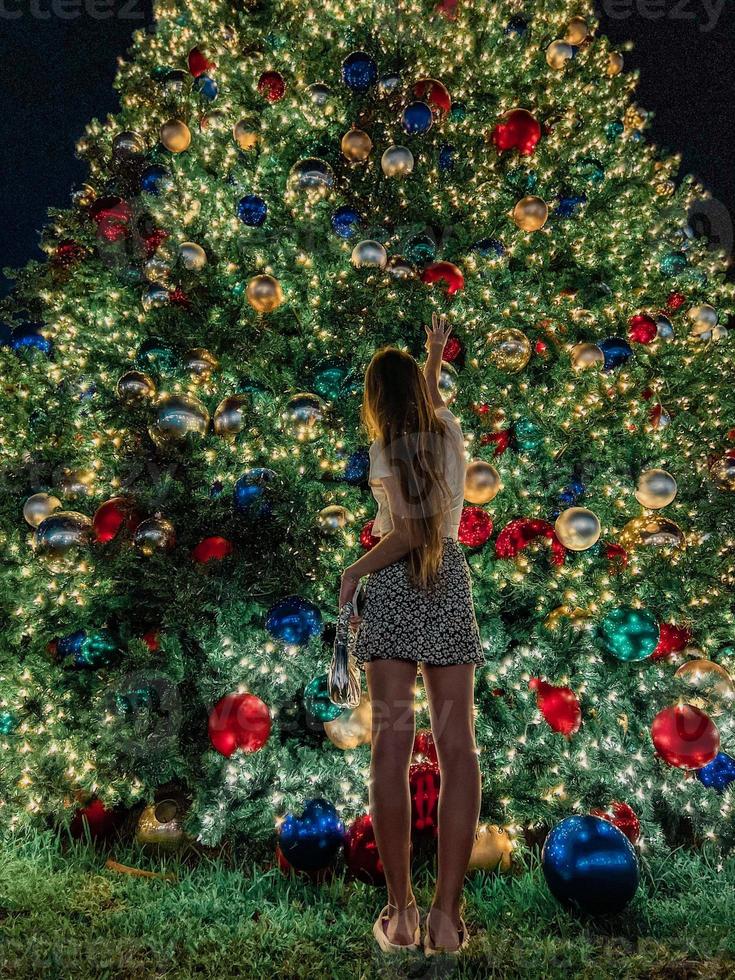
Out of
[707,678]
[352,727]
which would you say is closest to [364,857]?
[352,727]

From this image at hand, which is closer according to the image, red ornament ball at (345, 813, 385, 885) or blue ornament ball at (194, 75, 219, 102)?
red ornament ball at (345, 813, 385, 885)

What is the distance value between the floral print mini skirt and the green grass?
0.95m

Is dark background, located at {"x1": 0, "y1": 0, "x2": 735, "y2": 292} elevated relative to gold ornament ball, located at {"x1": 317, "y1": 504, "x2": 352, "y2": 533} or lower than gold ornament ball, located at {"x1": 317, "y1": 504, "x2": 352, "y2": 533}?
elevated

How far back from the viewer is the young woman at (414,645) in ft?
7.03

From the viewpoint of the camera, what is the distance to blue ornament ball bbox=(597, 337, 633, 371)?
3.66 m

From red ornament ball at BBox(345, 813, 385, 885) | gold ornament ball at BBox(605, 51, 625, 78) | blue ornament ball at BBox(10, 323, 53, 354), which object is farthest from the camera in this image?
gold ornament ball at BBox(605, 51, 625, 78)

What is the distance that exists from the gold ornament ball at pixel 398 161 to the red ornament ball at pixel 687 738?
311 centimetres

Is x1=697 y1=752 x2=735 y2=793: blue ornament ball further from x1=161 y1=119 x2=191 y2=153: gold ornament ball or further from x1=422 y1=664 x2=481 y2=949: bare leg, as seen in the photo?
x1=161 y1=119 x2=191 y2=153: gold ornament ball

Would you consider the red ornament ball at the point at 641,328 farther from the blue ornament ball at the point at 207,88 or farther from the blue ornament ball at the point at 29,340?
the blue ornament ball at the point at 29,340

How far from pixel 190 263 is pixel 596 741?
3.25 m

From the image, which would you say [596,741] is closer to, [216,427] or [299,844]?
[299,844]

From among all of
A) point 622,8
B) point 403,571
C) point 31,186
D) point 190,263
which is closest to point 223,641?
point 403,571

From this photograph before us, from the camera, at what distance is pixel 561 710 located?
308 cm

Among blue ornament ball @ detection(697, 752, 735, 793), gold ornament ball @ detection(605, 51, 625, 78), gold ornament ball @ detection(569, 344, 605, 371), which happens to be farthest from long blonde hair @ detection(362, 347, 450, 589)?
gold ornament ball @ detection(605, 51, 625, 78)
